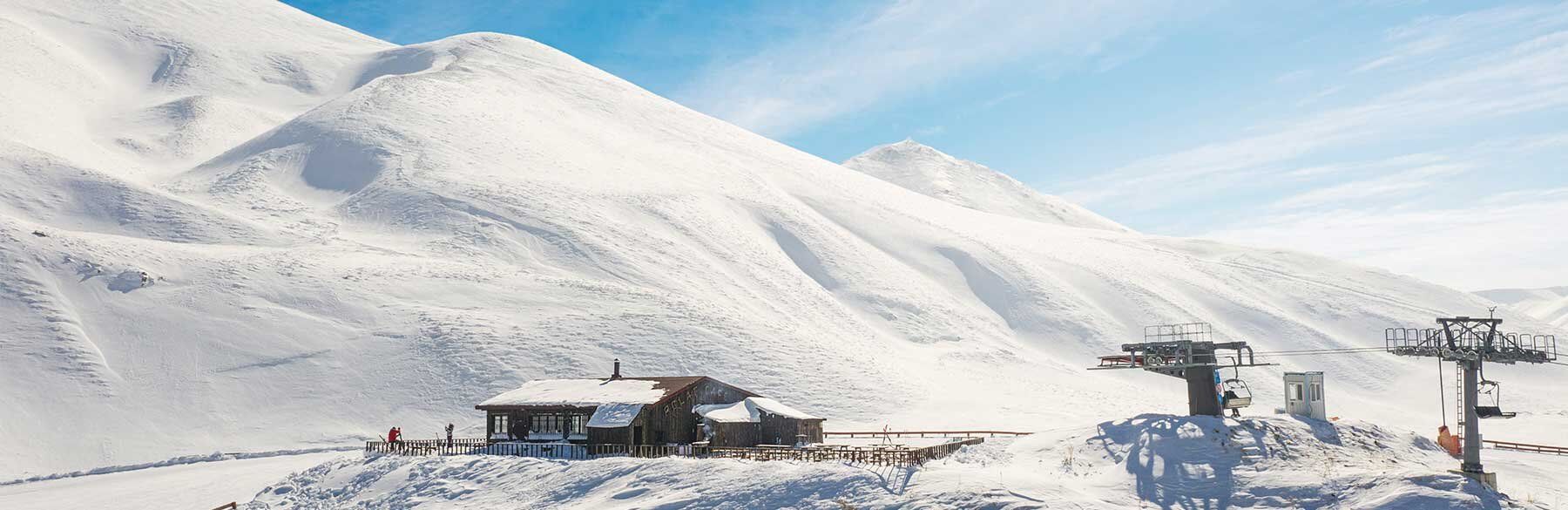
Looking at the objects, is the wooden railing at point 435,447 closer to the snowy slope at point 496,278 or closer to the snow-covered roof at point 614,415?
the snow-covered roof at point 614,415

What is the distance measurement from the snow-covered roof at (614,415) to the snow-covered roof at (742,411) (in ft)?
12.8

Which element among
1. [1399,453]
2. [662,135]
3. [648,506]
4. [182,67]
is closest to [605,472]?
[648,506]

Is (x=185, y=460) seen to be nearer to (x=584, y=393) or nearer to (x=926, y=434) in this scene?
(x=584, y=393)

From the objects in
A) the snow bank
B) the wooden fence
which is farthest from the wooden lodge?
the snow bank

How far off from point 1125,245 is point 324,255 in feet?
357

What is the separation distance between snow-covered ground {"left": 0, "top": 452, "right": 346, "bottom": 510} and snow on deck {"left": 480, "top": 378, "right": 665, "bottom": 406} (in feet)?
30.5

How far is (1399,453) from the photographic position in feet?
132

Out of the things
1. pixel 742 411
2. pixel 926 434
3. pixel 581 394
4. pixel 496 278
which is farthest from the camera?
pixel 496 278

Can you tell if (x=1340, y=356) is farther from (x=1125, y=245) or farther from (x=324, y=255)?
(x=324, y=255)

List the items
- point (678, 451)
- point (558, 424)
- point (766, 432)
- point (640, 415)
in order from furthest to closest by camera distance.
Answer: point (766, 432) < point (558, 424) < point (640, 415) < point (678, 451)

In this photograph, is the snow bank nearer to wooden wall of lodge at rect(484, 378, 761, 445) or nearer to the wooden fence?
the wooden fence

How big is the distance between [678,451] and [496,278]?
151 ft

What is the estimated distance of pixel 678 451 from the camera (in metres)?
45.3

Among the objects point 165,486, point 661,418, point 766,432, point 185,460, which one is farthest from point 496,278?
point 661,418
